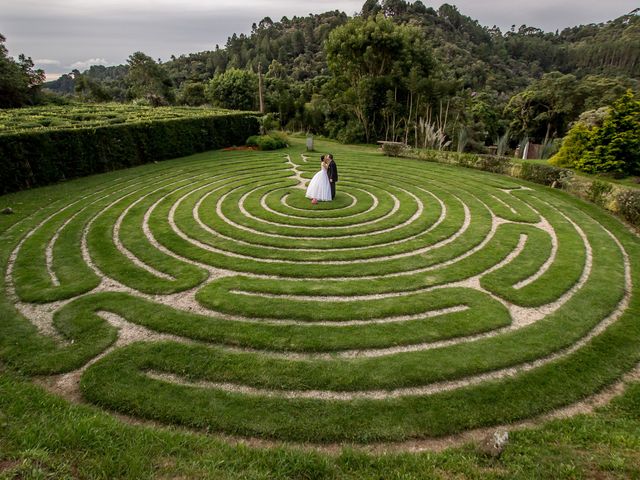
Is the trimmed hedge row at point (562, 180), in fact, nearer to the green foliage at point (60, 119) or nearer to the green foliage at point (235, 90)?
the green foliage at point (60, 119)

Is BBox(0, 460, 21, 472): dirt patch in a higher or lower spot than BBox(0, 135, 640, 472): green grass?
higher

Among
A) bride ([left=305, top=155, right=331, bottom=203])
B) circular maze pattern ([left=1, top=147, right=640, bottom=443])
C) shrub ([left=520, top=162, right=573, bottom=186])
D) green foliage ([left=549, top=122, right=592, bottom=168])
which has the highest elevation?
green foliage ([left=549, top=122, right=592, bottom=168])

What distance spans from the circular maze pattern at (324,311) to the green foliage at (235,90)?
140ft

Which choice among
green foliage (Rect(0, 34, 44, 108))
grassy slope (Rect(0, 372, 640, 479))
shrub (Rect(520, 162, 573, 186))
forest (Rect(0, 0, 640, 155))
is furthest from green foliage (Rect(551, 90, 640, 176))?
green foliage (Rect(0, 34, 44, 108))

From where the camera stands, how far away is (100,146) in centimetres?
2395

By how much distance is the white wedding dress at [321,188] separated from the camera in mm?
17547

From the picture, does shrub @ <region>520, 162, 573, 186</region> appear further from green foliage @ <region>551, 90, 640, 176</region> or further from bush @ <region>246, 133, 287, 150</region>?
bush @ <region>246, 133, 287, 150</region>

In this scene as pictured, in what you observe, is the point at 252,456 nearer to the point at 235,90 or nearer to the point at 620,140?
the point at 620,140

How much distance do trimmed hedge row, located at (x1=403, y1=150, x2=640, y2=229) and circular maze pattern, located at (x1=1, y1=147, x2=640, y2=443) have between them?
88cm

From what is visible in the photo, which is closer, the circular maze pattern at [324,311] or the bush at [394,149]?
the circular maze pattern at [324,311]

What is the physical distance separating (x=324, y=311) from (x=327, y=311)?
0.07 metres

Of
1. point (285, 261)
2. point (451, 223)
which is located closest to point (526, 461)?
point (285, 261)

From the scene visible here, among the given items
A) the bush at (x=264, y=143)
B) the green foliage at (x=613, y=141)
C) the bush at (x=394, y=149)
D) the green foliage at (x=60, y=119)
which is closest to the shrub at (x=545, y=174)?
the green foliage at (x=613, y=141)

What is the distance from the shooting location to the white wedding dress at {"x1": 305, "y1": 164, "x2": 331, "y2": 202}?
57.6 ft
